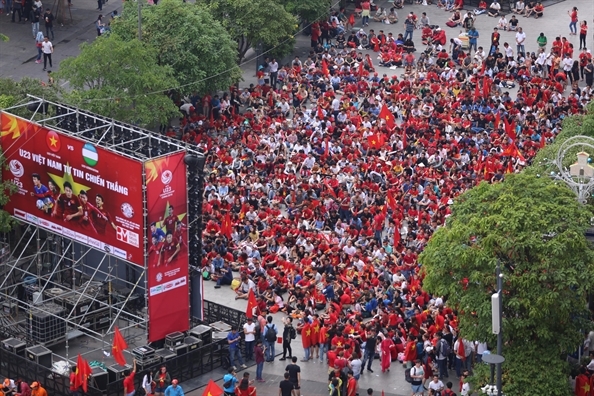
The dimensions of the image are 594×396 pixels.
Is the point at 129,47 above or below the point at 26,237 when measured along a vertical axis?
above

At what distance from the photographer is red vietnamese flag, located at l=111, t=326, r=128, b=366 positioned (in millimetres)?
40781

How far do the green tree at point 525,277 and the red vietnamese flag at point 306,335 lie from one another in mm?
4456

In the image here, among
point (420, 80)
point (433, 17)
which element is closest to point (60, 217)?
point (420, 80)

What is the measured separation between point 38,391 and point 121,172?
255 inches

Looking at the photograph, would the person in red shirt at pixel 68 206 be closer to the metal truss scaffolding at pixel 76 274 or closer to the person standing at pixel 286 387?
the metal truss scaffolding at pixel 76 274

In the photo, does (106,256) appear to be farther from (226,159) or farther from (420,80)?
(420,80)

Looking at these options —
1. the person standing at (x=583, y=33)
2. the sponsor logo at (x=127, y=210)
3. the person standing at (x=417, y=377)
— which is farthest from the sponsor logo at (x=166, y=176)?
the person standing at (x=583, y=33)

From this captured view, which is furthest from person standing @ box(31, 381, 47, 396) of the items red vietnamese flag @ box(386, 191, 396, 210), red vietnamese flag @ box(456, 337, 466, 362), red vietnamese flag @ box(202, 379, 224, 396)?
red vietnamese flag @ box(386, 191, 396, 210)

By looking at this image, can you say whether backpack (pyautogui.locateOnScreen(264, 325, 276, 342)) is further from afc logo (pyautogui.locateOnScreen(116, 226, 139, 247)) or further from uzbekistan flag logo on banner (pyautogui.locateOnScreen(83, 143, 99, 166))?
uzbekistan flag logo on banner (pyautogui.locateOnScreen(83, 143, 99, 166))

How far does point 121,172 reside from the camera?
41188mm

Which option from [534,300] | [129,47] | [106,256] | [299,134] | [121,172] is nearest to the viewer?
[534,300]

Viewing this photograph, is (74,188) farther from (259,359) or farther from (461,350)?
(461,350)

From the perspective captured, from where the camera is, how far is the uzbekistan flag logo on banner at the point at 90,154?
41844 mm

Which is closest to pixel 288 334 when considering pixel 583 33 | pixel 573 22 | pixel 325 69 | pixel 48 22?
pixel 325 69
